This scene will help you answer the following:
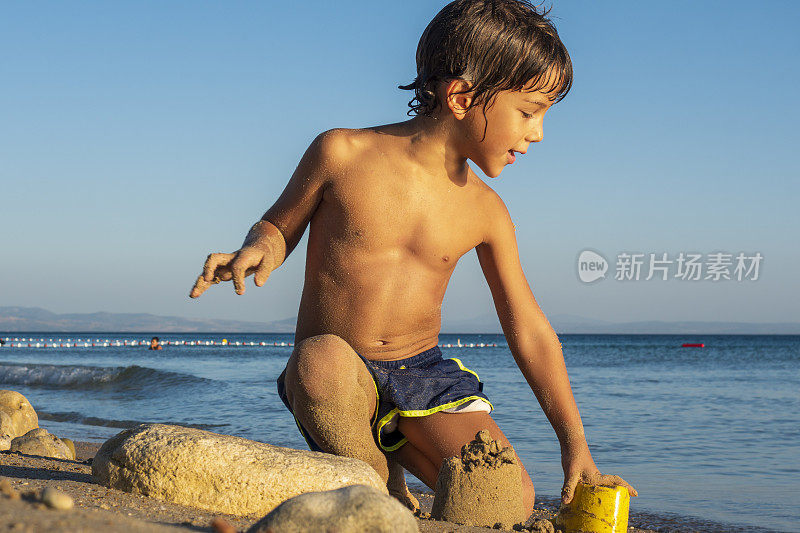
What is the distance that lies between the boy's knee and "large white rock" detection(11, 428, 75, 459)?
143 inches

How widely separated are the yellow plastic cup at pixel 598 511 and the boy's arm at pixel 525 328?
239 mm

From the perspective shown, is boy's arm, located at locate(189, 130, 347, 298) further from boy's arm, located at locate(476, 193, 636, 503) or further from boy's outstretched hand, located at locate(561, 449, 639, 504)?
boy's outstretched hand, located at locate(561, 449, 639, 504)

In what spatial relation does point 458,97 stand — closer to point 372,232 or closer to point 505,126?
point 505,126

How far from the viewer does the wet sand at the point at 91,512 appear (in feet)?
4.70

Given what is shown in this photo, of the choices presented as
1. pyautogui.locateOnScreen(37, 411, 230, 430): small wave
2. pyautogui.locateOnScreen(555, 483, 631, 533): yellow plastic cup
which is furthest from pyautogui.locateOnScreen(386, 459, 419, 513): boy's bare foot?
pyautogui.locateOnScreen(37, 411, 230, 430): small wave

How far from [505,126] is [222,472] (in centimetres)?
152

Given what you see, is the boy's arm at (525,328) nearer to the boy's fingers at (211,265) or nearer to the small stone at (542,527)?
the small stone at (542,527)

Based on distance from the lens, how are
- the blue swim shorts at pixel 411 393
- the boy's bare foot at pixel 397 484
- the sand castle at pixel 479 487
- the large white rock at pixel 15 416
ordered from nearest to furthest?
the sand castle at pixel 479 487 → the blue swim shorts at pixel 411 393 → the boy's bare foot at pixel 397 484 → the large white rock at pixel 15 416

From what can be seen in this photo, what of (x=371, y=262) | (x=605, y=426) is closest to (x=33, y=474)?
(x=371, y=262)

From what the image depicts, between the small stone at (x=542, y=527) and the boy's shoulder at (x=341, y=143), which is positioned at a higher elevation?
the boy's shoulder at (x=341, y=143)

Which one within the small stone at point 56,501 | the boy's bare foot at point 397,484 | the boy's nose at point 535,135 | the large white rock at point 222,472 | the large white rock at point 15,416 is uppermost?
the boy's nose at point 535,135

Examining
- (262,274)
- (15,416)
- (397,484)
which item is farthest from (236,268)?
(15,416)

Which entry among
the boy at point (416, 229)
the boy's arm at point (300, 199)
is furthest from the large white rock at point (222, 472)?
the boy's arm at point (300, 199)

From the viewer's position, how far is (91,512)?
5.71ft
